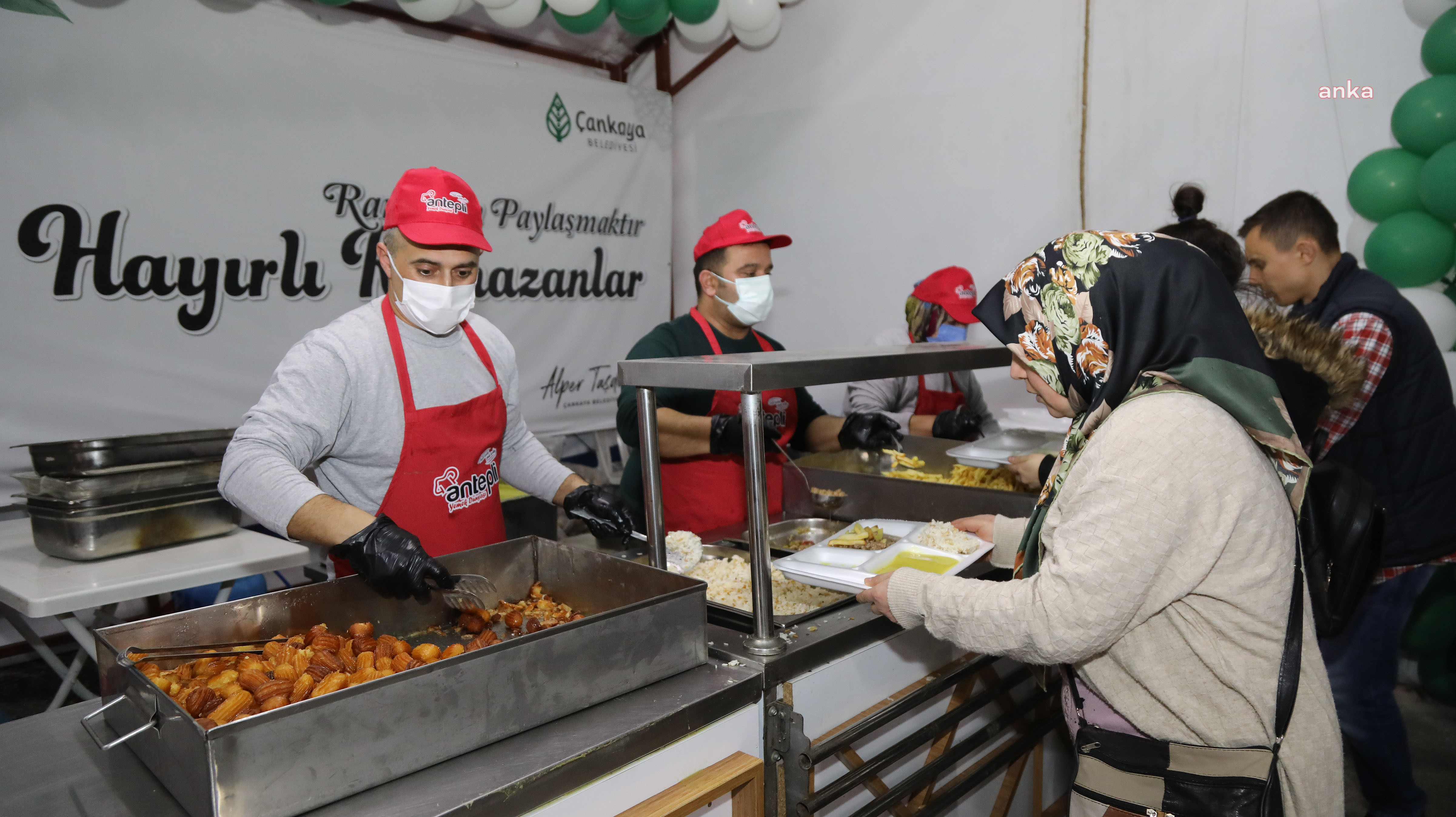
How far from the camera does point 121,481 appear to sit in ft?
9.65

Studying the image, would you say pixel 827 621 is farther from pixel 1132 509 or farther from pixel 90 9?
pixel 90 9

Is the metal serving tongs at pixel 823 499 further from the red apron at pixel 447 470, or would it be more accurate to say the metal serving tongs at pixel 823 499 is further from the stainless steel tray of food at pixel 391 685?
the stainless steel tray of food at pixel 391 685

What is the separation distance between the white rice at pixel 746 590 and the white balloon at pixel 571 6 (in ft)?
11.8

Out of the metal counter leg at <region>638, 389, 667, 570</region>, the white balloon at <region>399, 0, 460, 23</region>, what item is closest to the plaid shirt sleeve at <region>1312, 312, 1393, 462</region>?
the metal counter leg at <region>638, 389, 667, 570</region>

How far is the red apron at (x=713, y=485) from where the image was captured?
9.65 ft

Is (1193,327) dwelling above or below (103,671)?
above

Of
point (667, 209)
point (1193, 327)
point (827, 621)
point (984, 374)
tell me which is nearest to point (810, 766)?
point (827, 621)

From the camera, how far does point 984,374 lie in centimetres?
507

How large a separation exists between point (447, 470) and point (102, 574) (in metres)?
1.41

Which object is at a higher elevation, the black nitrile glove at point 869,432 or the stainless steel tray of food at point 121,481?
the black nitrile glove at point 869,432

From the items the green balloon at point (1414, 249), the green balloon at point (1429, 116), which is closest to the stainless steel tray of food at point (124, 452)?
the green balloon at point (1414, 249)

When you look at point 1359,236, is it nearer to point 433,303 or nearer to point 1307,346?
point 1307,346

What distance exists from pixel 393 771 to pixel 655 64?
19.3ft

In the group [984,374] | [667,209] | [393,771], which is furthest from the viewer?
[667,209]
